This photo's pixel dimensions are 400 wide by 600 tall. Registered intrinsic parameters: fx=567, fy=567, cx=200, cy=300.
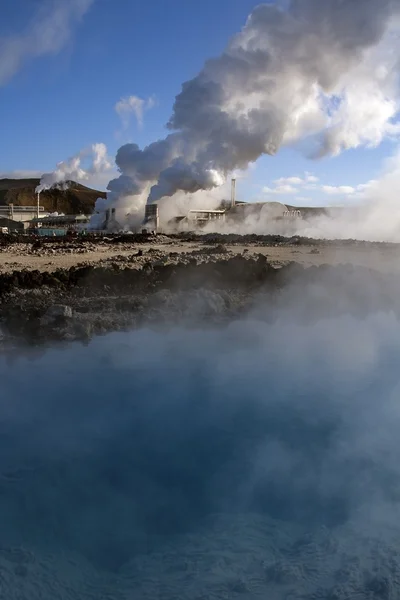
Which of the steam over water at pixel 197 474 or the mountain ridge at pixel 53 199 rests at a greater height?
the mountain ridge at pixel 53 199

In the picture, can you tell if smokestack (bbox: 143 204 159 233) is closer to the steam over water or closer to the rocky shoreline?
the rocky shoreline

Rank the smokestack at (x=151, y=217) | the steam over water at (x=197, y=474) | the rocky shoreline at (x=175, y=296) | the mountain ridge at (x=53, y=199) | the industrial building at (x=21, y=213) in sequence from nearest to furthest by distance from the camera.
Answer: the steam over water at (x=197, y=474)
the rocky shoreline at (x=175, y=296)
the smokestack at (x=151, y=217)
the industrial building at (x=21, y=213)
the mountain ridge at (x=53, y=199)

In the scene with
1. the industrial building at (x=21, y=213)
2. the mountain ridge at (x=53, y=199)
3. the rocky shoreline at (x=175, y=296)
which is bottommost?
the rocky shoreline at (x=175, y=296)

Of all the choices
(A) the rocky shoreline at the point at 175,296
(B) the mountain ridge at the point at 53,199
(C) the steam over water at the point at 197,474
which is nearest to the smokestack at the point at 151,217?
(A) the rocky shoreline at the point at 175,296

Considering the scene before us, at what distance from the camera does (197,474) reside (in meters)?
3.66

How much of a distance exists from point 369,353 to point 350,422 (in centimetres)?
208

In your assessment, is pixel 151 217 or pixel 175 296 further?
pixel 151 217

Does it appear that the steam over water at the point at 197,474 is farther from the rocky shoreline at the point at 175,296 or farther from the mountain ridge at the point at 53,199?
the mountain ridge at the point at 53,199

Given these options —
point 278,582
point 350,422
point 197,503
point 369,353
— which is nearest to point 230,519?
point 197,503

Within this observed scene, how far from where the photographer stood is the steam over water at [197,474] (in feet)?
8.80

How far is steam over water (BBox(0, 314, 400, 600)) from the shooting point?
2.68 metres

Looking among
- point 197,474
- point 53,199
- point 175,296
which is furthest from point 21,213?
point 197,474

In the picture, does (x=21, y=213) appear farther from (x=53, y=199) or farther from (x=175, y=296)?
(x=175, y=296)

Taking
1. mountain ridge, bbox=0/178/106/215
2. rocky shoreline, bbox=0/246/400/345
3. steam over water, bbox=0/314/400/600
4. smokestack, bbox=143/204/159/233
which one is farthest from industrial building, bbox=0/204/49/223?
steam over water, bbox=0/314/400/600
